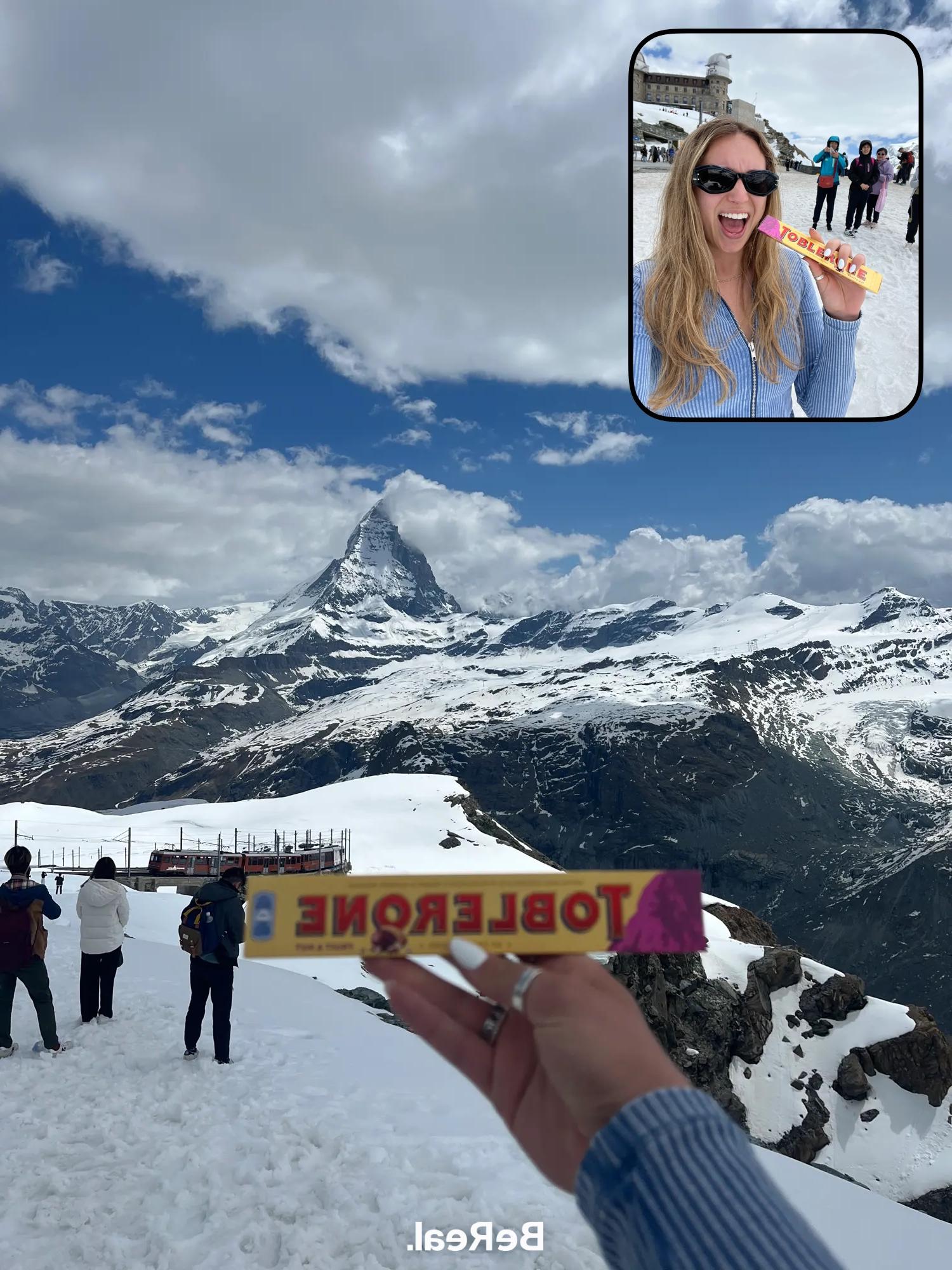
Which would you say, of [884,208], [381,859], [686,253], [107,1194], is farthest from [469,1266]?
[381,859]

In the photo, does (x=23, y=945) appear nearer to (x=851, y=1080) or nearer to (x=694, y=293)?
(x=694, y=293)

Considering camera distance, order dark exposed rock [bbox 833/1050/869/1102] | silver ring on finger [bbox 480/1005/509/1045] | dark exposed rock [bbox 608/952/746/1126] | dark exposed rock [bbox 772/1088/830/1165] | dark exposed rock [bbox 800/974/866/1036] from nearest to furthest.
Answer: silver ring on finger [bbox 480/1005/509/1045], dark exposed rock [bbox 608/952/746/1126], dark exposed rock [bbox 772/1088/830/1165], dark exposed rock [bbox 800/974/866/1036], dark exposed rock [bbox 833/1050/869/1102]

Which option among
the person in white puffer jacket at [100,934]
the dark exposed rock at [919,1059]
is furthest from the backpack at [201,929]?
the dark exposed rock at [919,1059]

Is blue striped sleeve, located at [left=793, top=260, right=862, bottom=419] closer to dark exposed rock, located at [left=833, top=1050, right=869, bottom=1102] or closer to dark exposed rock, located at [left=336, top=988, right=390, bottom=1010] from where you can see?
dark exposed rock, located at [left=336, top=988, right=390, bottom=1010]

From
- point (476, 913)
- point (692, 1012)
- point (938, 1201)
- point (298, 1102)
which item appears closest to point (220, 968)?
point (298, 1102)

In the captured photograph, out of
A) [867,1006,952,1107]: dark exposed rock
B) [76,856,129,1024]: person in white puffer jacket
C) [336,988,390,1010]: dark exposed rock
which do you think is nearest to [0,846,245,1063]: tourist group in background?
[76,856,129,1024]: person in white puffer jacket
